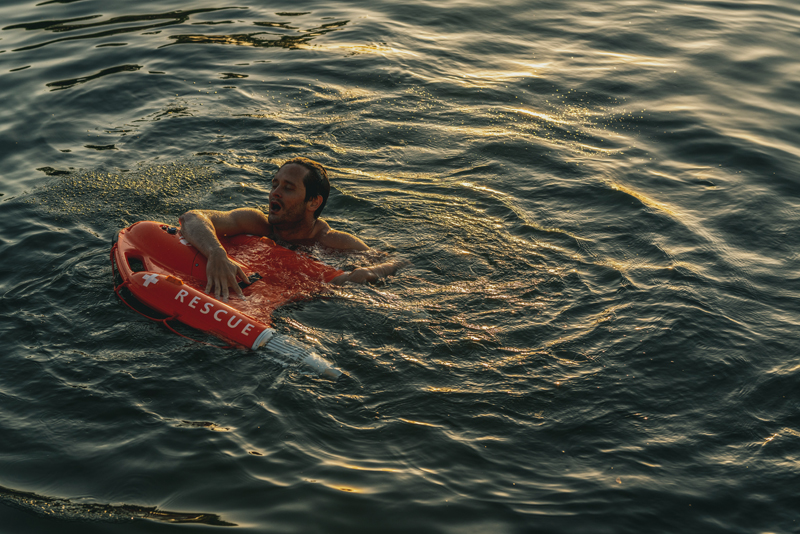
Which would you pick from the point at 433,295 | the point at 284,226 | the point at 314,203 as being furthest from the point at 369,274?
the point at 284,226

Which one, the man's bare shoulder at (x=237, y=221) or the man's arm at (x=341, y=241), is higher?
the man's bare shoulder at (x=237, y=221)

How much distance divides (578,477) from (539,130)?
5.45 m

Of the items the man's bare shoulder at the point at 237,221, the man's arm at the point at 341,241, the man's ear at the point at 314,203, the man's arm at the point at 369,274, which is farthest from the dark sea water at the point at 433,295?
the man's bare shoulder at the point at 237,221

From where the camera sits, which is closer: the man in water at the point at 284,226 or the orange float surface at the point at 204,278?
the orange float surface at the point at 204,278

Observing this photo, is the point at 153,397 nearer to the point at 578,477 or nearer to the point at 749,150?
the point at 578,477

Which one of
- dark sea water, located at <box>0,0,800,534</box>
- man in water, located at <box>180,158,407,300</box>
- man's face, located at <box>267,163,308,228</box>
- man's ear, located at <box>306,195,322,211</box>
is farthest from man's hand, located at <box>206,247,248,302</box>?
man's ear, located at <box>306,195,322,211</box>

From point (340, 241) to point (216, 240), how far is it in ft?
3.76

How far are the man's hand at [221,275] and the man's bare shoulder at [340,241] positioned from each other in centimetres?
103

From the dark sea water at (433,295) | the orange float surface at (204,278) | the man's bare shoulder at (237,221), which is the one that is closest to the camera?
the dark sea water at (433,295)

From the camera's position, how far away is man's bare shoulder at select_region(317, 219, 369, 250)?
6121mm

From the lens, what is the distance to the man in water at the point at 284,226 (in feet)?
17.4

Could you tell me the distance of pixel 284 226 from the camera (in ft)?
20.0

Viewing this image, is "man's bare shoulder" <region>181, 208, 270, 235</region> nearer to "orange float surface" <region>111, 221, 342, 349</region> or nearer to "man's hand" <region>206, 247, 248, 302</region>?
"orange float surface" <region>111, 221, 342, 349</region>

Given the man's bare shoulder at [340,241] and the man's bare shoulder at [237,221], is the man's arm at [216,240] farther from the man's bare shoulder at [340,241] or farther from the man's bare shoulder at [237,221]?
the man's bare shoulder at [340,241]
